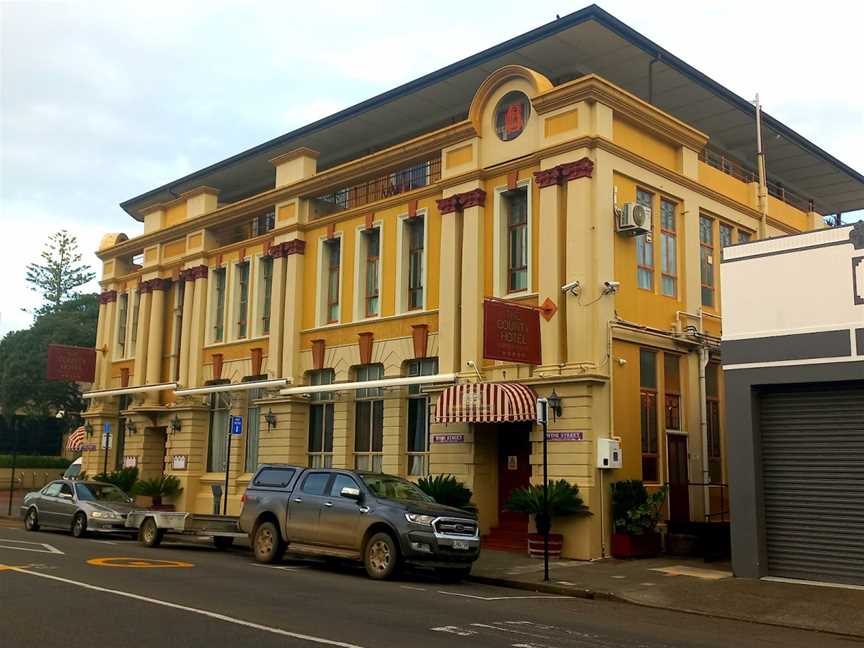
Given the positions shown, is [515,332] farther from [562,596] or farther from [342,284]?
[342,284]

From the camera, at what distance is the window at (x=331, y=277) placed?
26688 millimetres

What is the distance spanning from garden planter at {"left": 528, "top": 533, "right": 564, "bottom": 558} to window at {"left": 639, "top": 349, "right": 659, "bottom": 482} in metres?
2.95

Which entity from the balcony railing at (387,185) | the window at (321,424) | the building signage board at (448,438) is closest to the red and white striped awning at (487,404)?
the building signage board at (448,438)

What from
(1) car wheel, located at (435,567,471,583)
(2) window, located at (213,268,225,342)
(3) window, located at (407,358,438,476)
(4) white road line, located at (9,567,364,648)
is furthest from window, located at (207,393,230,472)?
(4) white road line, located at (9,567,364,648)

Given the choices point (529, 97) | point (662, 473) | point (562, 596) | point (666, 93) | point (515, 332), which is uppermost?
point (666, 93)

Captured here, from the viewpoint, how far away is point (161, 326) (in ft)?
109

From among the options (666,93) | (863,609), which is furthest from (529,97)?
(863,609)

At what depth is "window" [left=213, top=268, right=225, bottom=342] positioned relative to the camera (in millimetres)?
30891

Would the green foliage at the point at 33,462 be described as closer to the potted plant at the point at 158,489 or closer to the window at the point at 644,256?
the potted plant at the point at 158,489

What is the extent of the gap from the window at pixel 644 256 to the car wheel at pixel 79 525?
14191mm

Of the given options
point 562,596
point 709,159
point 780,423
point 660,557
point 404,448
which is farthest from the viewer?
point 709,159

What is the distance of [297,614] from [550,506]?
8.87m

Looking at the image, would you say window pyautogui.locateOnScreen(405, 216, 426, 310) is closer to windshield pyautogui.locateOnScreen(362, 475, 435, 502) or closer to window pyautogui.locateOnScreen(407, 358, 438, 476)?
window pyautogui.locateOnScreen(407, 358, 438, 476)

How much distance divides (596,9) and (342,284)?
10357 millimetres
